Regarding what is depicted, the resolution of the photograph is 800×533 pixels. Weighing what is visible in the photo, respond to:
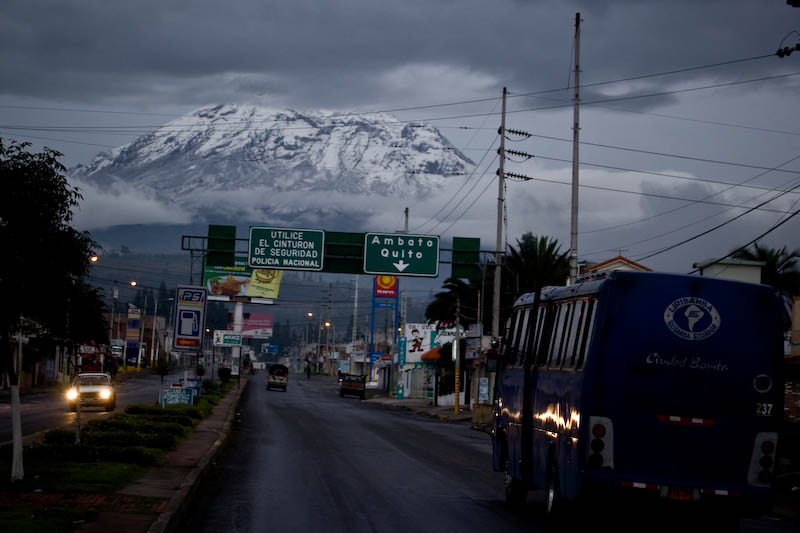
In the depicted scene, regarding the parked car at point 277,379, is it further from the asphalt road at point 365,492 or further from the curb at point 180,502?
the curb at point 180,502

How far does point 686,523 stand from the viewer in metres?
14.7

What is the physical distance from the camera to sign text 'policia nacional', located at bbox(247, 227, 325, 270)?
41875 millimetres

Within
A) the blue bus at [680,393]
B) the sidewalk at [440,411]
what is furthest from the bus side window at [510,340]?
the sidewalk at [440,411]

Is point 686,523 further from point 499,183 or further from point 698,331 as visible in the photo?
point 499,183

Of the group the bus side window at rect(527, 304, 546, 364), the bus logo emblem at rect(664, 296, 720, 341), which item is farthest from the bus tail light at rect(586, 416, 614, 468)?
the bus side window at rect(527, 304, 546, 364)

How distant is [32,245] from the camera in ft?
53.8

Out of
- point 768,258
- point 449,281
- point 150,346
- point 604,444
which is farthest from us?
point 150,346

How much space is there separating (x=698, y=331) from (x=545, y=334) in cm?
349

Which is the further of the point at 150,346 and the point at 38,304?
the point at 150,346

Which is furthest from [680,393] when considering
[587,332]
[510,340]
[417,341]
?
[417,341]

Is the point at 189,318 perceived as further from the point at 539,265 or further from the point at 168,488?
the point at 539,265

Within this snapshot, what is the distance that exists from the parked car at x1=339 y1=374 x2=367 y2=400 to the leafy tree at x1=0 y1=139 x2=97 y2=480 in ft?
232

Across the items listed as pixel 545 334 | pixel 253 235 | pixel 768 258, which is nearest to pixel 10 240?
pixel 545 334

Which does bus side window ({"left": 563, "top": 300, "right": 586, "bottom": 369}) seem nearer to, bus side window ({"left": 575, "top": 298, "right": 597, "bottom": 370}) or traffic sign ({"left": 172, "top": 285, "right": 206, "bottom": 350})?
bus side window ({"left": 575, "top": 298, "right": 597, "bottom": 370})
